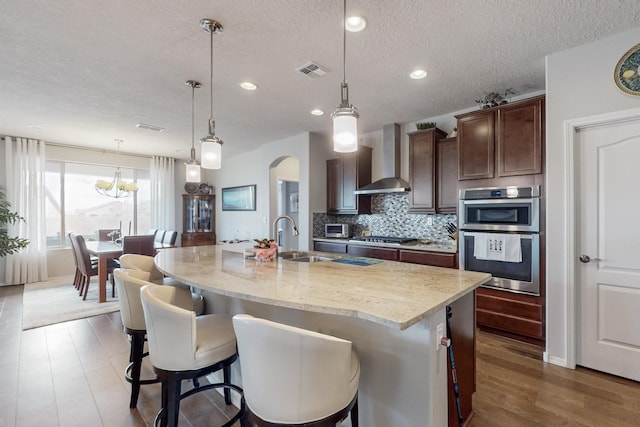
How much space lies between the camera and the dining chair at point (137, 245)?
4.29 metres

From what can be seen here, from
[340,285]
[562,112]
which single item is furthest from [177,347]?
[562,112]

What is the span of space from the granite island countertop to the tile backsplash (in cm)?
223

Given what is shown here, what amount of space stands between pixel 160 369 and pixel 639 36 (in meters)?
3.85

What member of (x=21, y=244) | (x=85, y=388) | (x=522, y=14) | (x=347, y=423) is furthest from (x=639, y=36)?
(x=21, y=244)

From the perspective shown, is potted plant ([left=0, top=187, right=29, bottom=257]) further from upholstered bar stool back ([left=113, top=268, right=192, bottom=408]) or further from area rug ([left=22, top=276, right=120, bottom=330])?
upholstered bar stool back ([left=113, top=268, right=192, bottom=408])

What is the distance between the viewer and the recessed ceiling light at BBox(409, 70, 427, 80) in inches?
112

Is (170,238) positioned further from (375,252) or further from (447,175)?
(447,175)

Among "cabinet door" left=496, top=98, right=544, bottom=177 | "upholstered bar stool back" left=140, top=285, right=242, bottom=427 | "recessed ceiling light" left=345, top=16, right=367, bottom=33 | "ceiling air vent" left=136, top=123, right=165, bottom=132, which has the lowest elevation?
"upholstered bar stool back" left=140, top=285, right=242, bottom=427

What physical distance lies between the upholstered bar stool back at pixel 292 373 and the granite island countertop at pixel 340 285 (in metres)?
0.16

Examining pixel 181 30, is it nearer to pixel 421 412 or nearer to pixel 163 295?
pixel 163 295

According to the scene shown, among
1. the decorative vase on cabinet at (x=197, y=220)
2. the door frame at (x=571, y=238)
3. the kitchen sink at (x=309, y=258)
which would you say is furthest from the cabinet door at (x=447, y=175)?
the decorative vase on cabinet at (x=197, y=220)

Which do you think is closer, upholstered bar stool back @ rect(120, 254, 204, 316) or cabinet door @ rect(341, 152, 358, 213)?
upholstered bar stool back @ rect(120, 254, 204, 316)

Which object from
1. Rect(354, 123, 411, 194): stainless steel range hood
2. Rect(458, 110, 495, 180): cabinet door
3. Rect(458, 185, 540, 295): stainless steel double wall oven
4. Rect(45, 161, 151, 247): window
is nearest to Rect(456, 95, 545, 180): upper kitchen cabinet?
Rect(458, 110, 495, 180): cabinet door

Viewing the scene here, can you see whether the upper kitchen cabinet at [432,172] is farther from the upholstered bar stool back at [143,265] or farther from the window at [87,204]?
the window at [87,204]
